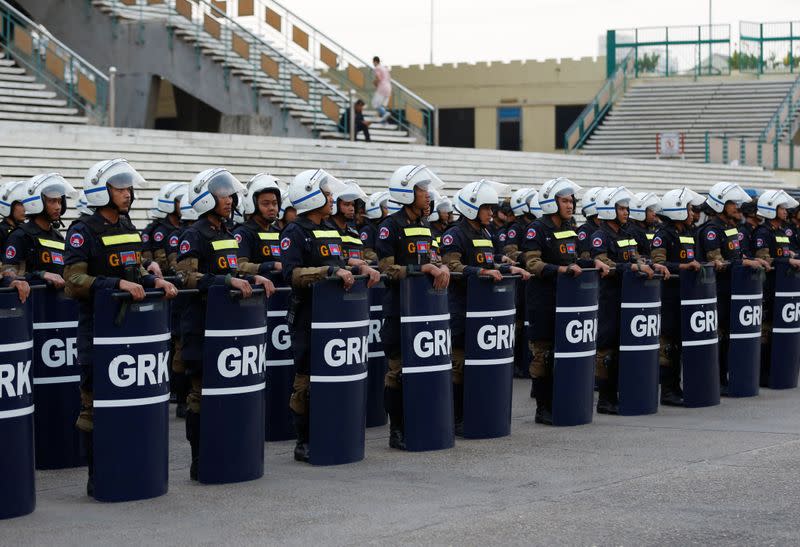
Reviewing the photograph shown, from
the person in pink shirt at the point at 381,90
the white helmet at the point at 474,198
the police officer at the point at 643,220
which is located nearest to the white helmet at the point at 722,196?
the police officer at the point at 643,220

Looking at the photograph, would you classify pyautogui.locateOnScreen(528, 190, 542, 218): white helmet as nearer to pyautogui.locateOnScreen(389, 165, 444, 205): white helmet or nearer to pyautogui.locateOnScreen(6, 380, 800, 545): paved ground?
pyautogui.locateOnScreen(6, 380, 800, 545): paved ground

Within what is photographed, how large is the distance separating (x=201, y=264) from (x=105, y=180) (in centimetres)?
97

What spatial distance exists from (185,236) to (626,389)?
4.54 meters

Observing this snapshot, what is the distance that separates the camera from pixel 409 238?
34.0 ft

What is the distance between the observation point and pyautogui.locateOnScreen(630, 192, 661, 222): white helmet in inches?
553

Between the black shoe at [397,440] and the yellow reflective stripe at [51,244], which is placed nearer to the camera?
the black shoe at [397,440]

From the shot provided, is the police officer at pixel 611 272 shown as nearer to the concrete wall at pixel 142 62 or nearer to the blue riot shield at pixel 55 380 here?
the blue riot shield at pixel 55 380

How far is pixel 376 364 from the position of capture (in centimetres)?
1119

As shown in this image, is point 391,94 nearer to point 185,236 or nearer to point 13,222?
point 13,222

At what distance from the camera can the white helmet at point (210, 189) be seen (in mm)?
9094

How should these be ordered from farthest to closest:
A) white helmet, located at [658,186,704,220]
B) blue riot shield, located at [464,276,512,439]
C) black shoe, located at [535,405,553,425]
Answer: white helmet, located at [658,186,704,220] < black shoe, located at [535,405,553,425] < blue riot shield, located at [464,276,512,439]

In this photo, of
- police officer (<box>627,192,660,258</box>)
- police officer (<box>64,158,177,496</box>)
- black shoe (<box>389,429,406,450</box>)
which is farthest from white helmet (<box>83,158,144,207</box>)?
police officer (<box>627,192,660,258</box>)

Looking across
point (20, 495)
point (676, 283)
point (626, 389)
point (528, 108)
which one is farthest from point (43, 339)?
point (528, 108)

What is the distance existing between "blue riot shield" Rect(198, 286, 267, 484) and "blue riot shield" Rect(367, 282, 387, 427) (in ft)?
8.00
